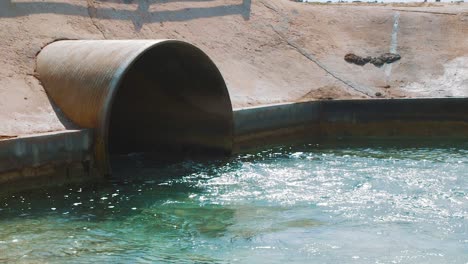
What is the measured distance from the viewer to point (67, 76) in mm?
10070

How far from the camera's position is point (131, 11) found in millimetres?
14570

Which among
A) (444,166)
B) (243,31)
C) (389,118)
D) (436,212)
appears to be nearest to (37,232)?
(436,212)

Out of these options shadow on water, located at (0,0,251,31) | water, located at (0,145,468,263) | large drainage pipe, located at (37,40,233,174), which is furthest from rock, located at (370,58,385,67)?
large drainage pipe, located at (37,40,233,174)

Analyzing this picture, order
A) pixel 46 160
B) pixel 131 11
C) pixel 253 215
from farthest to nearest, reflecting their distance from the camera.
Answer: pixel 131 11 < pixel 46 160 < pixel 253 215

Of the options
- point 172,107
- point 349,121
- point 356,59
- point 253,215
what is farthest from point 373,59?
point 253,215

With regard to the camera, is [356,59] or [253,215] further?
[356,59]

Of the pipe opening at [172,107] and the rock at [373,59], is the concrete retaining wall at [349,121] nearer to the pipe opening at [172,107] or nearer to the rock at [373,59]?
the pipe opening at [172,107]

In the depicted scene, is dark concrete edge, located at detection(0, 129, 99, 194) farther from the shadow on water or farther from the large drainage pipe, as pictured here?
the shadow on water

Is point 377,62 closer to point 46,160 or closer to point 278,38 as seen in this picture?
point 278,38

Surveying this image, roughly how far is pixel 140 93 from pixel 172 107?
0.78 metres

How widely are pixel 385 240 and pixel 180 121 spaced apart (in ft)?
18.0

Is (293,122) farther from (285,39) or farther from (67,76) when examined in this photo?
→ (67,76)

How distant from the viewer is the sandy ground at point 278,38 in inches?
478

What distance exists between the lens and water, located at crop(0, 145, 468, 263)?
Answer: 671 cm
